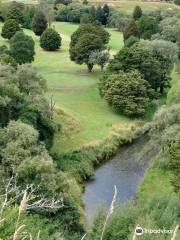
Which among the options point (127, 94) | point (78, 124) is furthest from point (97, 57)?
point (78, 124)

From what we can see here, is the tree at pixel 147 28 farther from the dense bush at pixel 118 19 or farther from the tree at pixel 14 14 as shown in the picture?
the tree at pixel 14 14

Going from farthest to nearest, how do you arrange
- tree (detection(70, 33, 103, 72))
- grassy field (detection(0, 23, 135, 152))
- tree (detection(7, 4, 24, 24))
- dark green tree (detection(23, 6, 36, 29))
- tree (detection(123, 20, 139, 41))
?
dark green tree (detection(23, 6, 36, 29)) → tree (detection(7, 4, 24, 24)) → tree (detection(123, 20, 139, 41)) → tree (detection(70, 33, 103, 72)) → grassy field (detection(0, 23, 135, 152))

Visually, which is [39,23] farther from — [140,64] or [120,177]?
[120,177]

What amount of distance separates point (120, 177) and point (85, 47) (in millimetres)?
33077

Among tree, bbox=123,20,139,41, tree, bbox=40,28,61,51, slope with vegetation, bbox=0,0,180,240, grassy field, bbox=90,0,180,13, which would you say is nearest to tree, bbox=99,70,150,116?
slope with vegetation, bbox=0,0,180,240

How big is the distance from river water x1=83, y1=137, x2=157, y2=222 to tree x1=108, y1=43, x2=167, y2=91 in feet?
49.1

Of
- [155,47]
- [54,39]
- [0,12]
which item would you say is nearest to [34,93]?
[155,47]

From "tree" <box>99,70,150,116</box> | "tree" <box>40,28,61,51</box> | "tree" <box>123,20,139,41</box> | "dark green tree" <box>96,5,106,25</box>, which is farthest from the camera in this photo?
"dark green tree" <box>96,5,106,25</box>

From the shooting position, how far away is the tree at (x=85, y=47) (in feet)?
227

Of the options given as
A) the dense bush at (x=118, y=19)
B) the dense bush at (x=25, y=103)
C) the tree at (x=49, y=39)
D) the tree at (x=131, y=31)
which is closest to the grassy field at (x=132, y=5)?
the dense bush at (x=118, y=19)

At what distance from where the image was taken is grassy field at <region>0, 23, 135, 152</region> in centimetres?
4903

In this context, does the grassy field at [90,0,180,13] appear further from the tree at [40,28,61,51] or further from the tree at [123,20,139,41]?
the tree at [40,28,61,51]

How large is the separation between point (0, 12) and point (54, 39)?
1237 inches

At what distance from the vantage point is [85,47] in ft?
227
